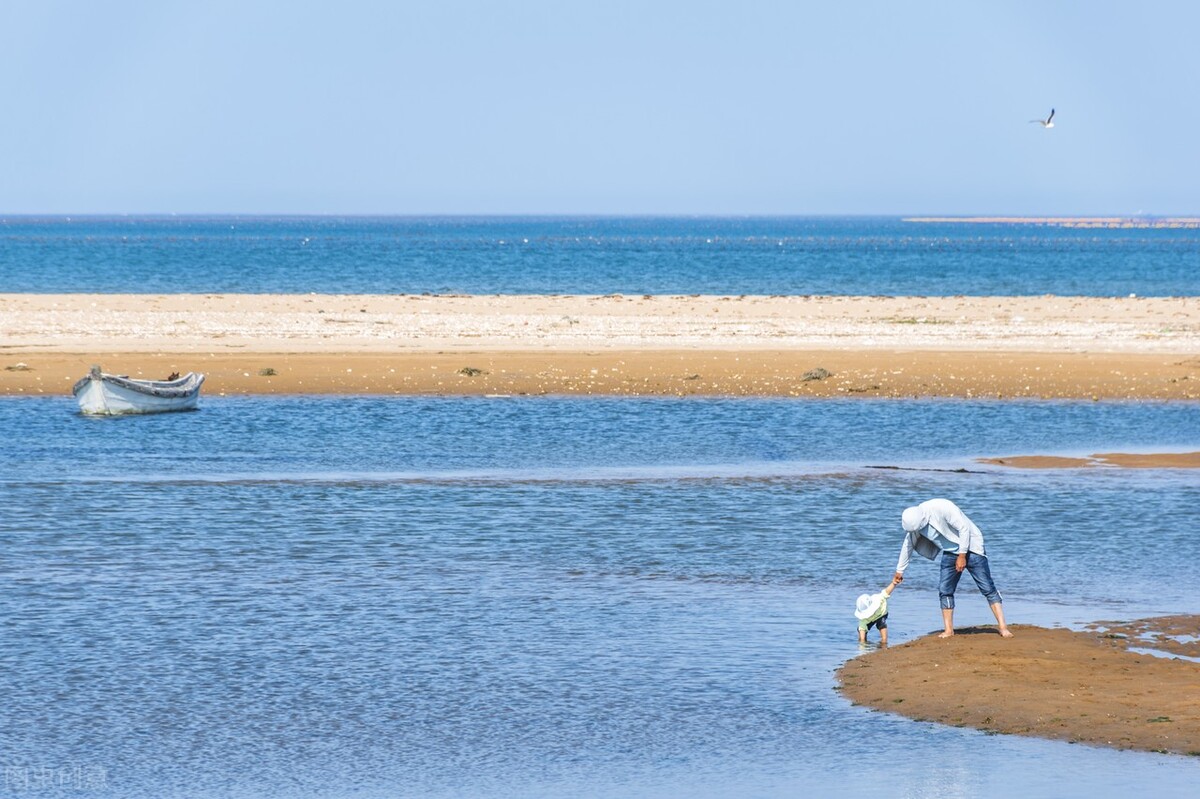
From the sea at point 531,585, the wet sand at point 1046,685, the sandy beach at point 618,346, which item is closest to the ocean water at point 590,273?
the sandy beach at point 618,346

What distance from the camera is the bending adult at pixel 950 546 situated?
49.2ft

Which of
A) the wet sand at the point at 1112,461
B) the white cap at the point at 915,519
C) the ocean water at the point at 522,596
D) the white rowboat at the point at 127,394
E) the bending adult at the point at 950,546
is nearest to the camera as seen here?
the ocean water at the point at 522,596

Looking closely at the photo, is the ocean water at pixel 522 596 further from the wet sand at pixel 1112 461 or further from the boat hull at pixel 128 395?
the boat hull at pixel 128 395

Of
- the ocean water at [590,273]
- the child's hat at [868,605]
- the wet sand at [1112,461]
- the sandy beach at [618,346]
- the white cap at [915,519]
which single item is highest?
the white cap at [915,519]

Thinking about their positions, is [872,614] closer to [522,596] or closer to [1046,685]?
[1046,685]

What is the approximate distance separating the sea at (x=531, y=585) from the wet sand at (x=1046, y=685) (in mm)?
331

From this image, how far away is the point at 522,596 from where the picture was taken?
56.5 feet

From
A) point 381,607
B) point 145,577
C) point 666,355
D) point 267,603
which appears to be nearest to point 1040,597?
point 381,607

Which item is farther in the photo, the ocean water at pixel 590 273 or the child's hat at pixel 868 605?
the ocean water at pixel 590 273

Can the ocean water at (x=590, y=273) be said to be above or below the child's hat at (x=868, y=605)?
below

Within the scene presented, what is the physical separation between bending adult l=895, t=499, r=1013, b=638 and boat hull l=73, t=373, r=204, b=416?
20.6m

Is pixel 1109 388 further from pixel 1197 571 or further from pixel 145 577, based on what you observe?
pixel 145 577

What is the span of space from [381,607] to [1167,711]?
302 inches

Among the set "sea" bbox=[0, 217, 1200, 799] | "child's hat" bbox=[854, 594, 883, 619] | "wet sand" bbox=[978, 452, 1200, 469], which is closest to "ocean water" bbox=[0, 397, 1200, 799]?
"sea" bbox=[0, 217, 1200, 799]
